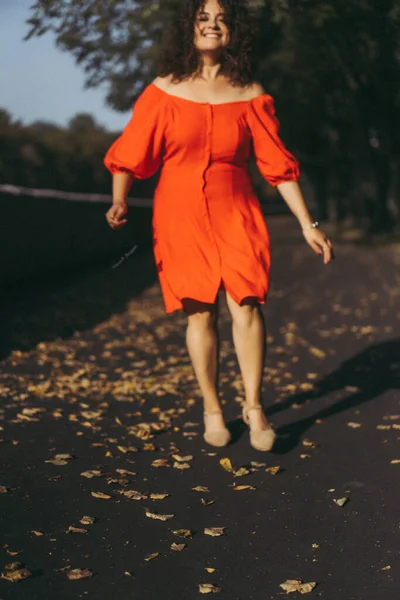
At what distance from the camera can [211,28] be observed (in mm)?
5363

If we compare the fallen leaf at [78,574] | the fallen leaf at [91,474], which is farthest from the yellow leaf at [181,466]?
the fallen leaf at [78,574]

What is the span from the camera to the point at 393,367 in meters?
8.09

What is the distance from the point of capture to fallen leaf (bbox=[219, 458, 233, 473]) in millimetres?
5117

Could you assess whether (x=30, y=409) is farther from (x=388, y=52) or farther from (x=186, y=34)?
(x=388, y=52)

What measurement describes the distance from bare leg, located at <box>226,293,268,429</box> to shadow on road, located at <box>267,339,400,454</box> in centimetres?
25

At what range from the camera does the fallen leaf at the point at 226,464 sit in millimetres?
5117

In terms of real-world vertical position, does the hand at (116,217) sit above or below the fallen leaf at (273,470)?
above

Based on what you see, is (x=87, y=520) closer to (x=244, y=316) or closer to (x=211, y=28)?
(x=244, y=316)

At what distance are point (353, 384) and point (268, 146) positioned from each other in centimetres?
254

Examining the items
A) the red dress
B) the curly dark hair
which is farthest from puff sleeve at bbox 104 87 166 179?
the curly dark hair

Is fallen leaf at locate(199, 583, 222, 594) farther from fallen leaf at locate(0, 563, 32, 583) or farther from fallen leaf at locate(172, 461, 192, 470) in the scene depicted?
fallen leaf at locate(172, 461, 192, 470)

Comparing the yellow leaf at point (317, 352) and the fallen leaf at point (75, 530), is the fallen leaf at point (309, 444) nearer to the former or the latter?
the fallen leaf at point (75, 530)

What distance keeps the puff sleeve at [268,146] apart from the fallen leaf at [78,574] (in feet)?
7.94

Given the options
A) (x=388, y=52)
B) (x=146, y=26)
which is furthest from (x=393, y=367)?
(x=388, y=52)
